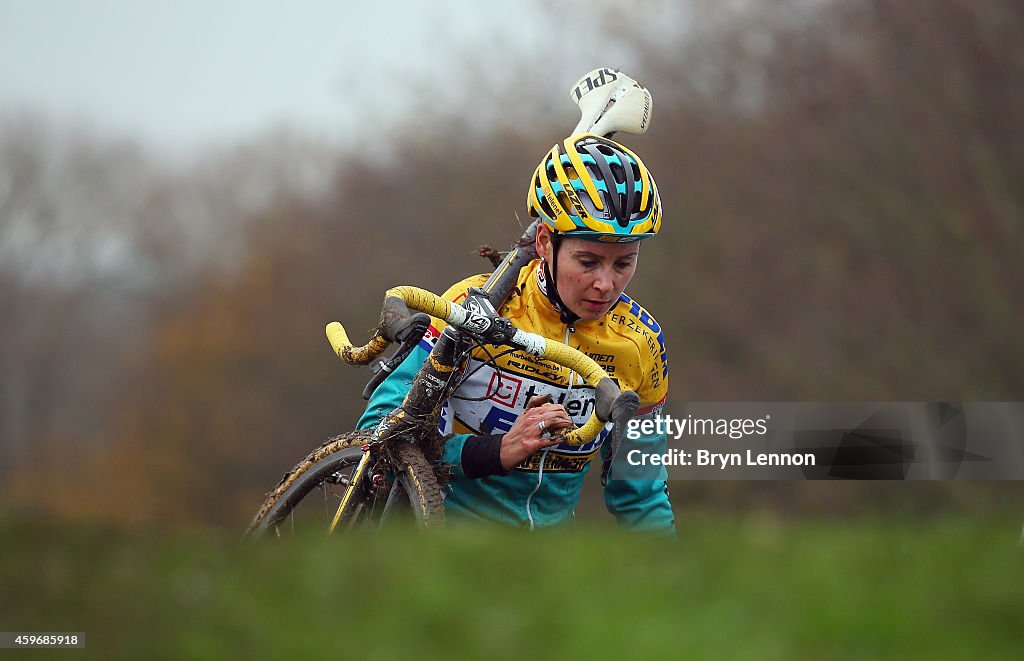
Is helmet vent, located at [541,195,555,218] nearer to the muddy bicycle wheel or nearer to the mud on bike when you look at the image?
the mud on bike

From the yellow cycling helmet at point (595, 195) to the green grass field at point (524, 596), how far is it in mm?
2767

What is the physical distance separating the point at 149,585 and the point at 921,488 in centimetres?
2724

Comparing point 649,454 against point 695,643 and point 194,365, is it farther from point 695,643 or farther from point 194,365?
point 194,365

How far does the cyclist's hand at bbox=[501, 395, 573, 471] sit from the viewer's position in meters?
7.25

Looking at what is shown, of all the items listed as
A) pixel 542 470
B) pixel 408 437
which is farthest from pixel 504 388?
pixel 408 437

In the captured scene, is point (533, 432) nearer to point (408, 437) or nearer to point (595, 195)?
point (408, 437)

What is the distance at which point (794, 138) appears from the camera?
37656 millimetres

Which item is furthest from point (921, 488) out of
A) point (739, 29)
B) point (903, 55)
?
point (739, 29)

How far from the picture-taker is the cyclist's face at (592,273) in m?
7.69

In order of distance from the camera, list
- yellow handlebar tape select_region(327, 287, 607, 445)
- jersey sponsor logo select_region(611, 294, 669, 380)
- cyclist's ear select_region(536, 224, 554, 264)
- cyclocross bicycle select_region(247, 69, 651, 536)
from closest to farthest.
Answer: cyclocross bicycle select_region(247, 69, 651, 536) → yellow handlebar tape select_region(327, 287, 607, 445) → cyclist's ear select_region(536, 224, 554, 264) → jersey sponsor logo select_region(611, 294, 669, 380)

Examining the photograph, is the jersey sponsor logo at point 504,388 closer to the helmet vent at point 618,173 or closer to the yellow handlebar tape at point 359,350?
the yellow handlebar tape at point 359,350

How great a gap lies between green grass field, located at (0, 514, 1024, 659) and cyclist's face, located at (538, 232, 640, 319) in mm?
2741

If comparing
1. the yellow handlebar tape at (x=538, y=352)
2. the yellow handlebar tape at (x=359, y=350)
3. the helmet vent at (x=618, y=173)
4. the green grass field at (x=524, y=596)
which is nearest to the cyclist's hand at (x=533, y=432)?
the yellow handlebar tape at (x=538, y=352)

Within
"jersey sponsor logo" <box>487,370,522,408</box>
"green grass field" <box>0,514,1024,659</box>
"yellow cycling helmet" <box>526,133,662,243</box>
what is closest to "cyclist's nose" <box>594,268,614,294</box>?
"yellow cycling helmet" <box>526,133,662,243</box>
